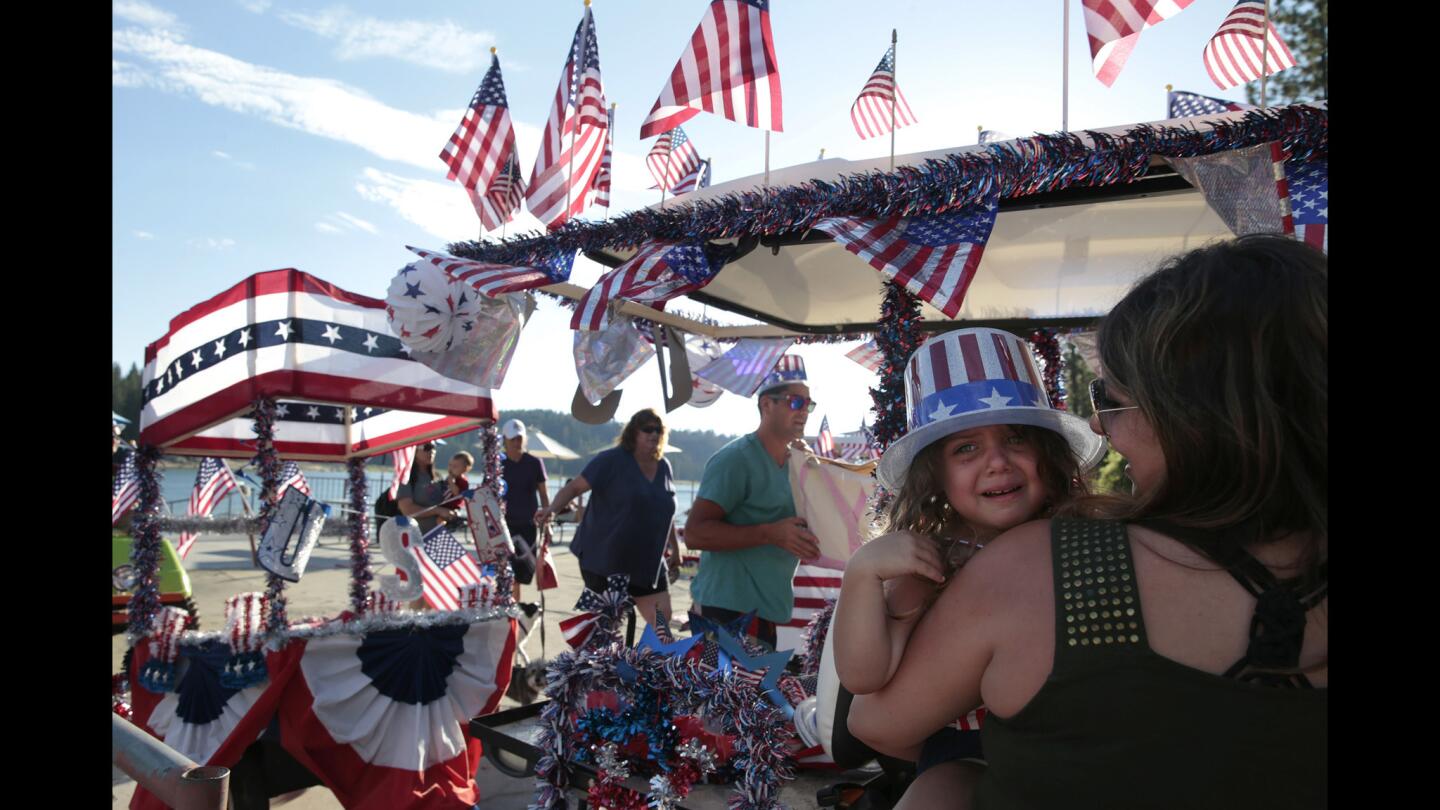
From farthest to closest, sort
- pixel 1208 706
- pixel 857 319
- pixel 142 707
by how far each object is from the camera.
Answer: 1. pixel 857 319
2. pixel 142 707
3. pixel 1208 706

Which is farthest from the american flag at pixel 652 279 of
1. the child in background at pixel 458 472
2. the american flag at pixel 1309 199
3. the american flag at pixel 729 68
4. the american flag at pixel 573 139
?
the child in background at pixel 458 472

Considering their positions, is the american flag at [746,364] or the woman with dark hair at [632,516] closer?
the woman with dark hair at [632,516]

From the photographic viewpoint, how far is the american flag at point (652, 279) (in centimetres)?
350

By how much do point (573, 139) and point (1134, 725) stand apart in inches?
176

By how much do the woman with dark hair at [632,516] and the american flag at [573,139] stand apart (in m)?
1.76

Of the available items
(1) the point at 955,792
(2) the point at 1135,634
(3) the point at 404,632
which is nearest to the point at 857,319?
(3) the point at 404,632

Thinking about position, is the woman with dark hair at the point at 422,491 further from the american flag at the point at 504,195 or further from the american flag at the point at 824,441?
the american flag at the point at 824,441

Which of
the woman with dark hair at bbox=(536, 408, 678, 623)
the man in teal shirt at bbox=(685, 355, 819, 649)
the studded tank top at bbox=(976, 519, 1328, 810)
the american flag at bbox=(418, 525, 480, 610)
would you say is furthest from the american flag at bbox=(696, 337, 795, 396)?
the studded tank top at bbox=(976, 519, 1328, 810)
